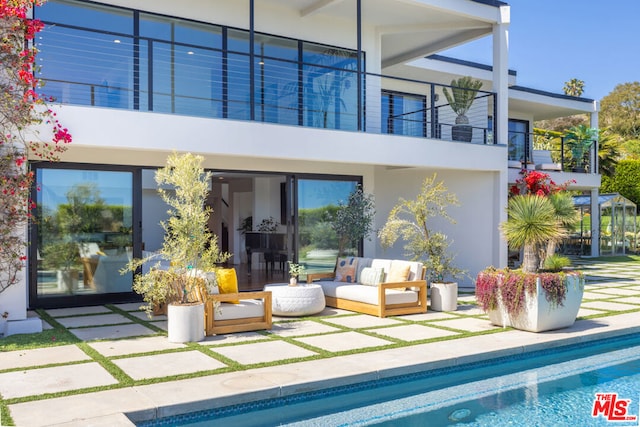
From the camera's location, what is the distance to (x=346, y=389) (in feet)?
19.7

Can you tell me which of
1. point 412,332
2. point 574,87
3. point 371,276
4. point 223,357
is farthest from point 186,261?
point 574,87

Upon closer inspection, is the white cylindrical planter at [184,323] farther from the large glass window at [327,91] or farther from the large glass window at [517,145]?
the large glass window at [517,145]

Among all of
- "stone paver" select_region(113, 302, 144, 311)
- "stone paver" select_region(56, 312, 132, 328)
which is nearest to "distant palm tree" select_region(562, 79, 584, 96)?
"stone paver" select_region(113, 302, 144, 311)

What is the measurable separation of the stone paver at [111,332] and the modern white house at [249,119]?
0.98 m

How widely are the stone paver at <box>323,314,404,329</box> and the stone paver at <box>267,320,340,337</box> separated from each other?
329 millimetres

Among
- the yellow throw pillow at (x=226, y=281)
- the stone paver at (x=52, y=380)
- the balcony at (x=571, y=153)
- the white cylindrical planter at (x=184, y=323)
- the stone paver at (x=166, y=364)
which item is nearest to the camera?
the stone paver at (x=52, y=380)

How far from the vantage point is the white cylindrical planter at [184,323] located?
7578 mm

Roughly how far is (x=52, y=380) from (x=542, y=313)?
20.1 ft

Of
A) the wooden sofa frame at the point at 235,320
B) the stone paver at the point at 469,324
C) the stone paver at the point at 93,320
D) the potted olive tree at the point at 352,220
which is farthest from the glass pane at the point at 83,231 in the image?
the stone paver at the point at 469,324

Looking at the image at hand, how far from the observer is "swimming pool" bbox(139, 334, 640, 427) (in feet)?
17.5

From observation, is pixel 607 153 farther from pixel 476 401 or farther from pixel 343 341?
pixel 476 401

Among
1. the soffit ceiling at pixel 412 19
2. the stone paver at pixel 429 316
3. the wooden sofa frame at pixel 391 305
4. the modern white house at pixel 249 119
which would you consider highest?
the soffit ceiling at pixel 412 19

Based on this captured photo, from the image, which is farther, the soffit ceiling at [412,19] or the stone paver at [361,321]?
the soffit ceiling at [412,19]

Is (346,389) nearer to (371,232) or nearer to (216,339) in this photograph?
(216,339)
